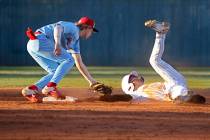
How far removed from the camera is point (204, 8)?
1261 inches

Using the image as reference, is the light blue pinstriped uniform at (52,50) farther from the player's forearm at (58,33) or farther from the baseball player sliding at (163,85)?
the baseball player sliding at (163,85)

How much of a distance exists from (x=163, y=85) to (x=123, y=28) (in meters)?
19.2

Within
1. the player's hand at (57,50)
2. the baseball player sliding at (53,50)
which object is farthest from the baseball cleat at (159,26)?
the player's hand at (57,50)

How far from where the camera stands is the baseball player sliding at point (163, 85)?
41.7ft

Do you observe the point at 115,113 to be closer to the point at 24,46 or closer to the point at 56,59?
the point at 56,59

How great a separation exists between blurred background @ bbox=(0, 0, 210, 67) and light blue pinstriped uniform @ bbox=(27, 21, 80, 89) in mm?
18673

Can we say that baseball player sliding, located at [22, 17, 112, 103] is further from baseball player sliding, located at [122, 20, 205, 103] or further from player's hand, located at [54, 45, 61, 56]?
baseball player sliding, located at [122, 20, 205, 103]

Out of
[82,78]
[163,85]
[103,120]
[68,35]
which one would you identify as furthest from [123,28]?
[103,120]

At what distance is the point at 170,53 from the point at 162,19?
1.26 metres

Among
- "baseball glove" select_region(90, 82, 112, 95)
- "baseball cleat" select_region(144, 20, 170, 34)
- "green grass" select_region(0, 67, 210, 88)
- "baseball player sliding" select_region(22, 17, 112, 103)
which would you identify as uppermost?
"baseball cleat" select_region(144, 20, 170, 34)

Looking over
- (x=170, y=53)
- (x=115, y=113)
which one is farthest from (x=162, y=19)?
(x=115, y=113)

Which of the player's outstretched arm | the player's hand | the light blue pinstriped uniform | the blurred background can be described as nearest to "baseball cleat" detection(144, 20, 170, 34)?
the light blue pinstriped uniform

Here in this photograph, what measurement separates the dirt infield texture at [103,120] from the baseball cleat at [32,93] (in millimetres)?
114

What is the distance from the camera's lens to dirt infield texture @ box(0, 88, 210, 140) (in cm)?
862
